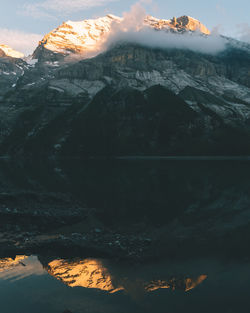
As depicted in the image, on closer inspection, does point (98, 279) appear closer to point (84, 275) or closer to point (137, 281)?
point (84, 275)

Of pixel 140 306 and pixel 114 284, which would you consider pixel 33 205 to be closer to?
pixel 114 284

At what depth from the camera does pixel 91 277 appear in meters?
26.5

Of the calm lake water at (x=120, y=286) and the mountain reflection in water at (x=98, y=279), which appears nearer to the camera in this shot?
the calm lake water at (x=120, y=286)

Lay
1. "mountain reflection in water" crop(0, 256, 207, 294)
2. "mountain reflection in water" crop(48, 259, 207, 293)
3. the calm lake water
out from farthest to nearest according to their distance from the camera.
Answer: "mountain reflection in water" crop(0, 256, 207, 294)
"mountain reflection in water" crop(48, 259, 207, 293)
the calm lake water

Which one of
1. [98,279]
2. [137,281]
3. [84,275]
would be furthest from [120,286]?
[84,275]

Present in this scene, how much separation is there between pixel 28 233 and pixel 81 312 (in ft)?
67.2

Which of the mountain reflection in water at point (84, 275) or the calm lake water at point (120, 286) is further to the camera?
the mountain reflection in water at point (84, 275)

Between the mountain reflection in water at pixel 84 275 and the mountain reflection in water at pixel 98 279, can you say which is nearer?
the mountain reflection in water at pixel 98 279

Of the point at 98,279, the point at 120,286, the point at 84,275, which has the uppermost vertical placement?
the point at 120,286

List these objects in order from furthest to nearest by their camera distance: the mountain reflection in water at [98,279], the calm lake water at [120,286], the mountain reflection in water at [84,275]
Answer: the mountain reflection in water at [84,275] → the mountain reflection in water at [98,279] → the calm lake water at [120,286]

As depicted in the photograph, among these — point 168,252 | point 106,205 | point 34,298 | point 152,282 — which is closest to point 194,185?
point 106,205

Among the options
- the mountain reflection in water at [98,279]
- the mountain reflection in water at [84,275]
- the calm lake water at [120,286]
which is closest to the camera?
the calm lake water at [120,286]

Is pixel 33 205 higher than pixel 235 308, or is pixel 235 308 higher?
pixel 235 308

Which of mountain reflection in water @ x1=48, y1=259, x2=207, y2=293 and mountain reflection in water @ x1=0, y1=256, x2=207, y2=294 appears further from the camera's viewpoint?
mountain reflection in water @ x1=0, y1=256, x2=207, y2=294
